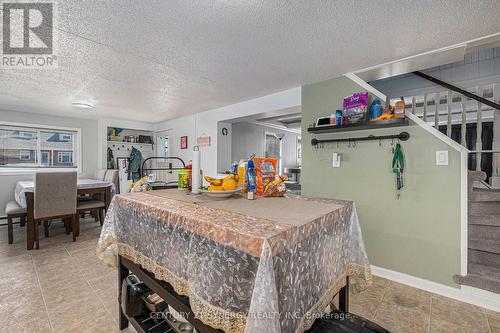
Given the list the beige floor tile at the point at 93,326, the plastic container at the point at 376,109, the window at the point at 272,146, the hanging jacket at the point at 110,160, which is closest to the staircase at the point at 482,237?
the plastic container at the point at 376,109

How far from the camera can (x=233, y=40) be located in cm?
190

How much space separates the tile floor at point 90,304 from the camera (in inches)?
63.6

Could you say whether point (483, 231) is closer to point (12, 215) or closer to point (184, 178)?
point (184, 178)

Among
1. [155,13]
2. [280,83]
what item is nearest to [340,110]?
[280,83]

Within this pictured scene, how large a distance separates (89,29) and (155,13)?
2.01 ft

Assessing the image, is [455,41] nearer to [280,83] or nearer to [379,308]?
[280,83]

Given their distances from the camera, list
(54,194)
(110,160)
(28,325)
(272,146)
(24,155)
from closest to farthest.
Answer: (28,325)
(54,194)
(24,155)
(110,160)
(272,146)

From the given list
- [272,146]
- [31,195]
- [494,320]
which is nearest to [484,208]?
[494,320]

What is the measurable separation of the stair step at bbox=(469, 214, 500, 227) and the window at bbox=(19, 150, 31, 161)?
7.08m

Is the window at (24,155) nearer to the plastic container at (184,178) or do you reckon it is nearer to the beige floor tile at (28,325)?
the beige floor tile at (28,325)

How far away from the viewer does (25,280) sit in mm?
2191

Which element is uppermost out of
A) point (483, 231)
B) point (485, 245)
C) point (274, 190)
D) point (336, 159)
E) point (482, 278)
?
point (336, 159)

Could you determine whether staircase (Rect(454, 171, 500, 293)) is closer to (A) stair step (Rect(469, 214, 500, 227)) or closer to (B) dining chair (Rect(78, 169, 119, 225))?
(A) stair step (Rect(469, 214, 500, 227))

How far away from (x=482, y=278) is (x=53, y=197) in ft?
16.0
